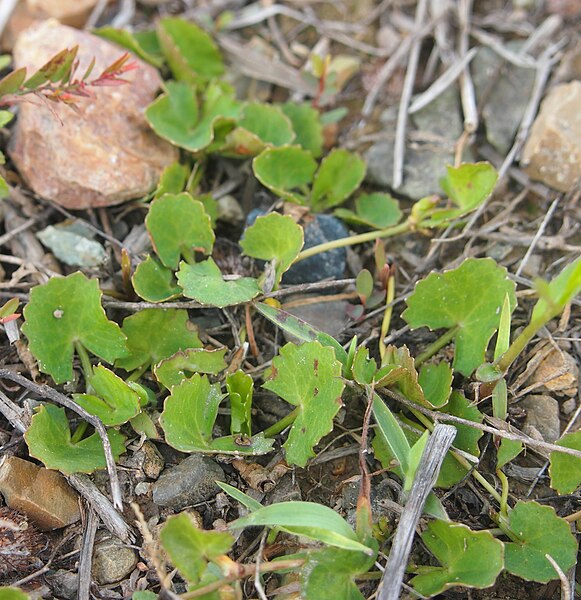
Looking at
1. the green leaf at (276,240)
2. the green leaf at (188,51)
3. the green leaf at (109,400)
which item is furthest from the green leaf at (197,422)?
the green leaf at (188,51)

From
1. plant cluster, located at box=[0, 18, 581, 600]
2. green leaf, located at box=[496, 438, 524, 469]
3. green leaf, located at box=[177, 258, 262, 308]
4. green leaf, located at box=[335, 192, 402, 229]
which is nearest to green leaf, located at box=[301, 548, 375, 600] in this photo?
plant cluster, located at box=[0, 18, 581, 600]

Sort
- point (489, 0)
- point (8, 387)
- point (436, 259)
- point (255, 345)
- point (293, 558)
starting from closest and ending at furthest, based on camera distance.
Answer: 1. point (293, 558)
2. point (8, 387)
3. point (255, 345)
4. point (436, 259)
5. point (489, 0)

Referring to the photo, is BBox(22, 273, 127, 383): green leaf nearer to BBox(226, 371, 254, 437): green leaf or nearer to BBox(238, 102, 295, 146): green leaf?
BBox(226, 371, 254, 437): green leaf

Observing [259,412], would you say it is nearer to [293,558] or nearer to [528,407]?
[293,558]

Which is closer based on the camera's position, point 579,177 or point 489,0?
point 579,177

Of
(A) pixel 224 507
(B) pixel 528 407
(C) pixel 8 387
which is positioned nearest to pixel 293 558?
(A) pixel 224 507

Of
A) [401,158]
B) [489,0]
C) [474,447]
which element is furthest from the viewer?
[489,0]

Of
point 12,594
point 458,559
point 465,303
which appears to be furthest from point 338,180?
point 12,594

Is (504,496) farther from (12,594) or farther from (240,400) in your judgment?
(12,594)
